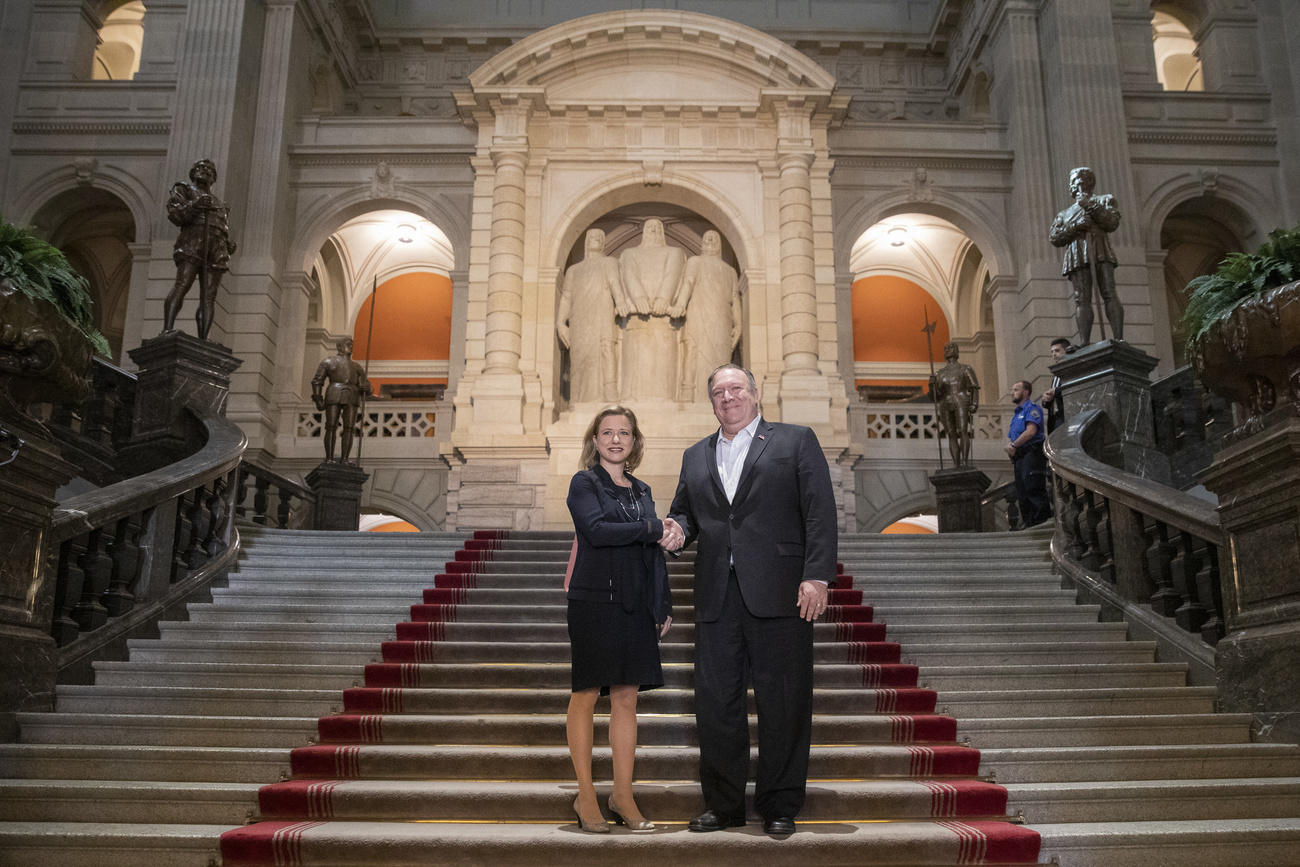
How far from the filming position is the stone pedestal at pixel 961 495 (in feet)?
37.3

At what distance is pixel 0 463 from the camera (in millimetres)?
4605

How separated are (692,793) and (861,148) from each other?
14.7m

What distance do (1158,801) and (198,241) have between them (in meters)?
8.06

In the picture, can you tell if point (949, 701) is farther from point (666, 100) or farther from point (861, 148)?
point (861, 148)

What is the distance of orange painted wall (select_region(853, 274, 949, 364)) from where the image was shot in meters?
24.5

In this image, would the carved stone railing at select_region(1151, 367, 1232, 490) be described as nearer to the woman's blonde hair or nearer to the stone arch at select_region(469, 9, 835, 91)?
the woman's blonde hair

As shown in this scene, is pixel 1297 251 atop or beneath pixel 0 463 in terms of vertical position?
atop

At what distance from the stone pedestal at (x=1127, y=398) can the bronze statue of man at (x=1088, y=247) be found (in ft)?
1.21

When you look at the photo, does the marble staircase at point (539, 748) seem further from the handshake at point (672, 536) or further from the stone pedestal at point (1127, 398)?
the stone pedestal at point (1127, 398)

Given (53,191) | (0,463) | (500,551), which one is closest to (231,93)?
(53,191)

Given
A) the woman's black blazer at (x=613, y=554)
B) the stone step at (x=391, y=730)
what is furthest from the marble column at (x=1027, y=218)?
the woman's black blazer at (x=613, y=554)

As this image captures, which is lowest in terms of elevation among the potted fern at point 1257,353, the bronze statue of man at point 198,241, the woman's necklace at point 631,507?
the woman's necklace at point 631,507

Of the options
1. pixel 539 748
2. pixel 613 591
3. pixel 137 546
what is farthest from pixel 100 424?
pixel 613 591

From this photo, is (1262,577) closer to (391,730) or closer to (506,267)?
(391,730)
